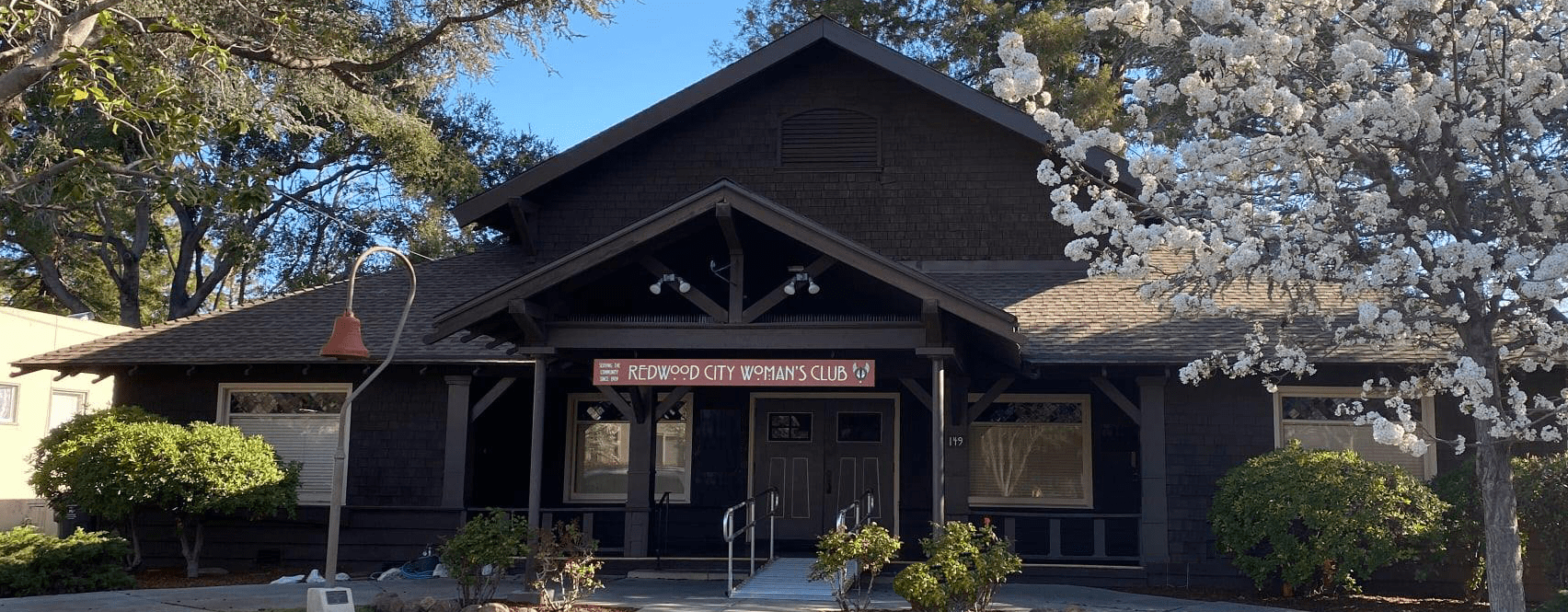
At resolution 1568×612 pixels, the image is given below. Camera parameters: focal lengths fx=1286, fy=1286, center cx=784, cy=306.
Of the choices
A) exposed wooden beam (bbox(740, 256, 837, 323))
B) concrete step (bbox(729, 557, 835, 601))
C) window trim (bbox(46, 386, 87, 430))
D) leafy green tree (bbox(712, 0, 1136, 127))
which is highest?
leafy green tree (bbox(712, 0, 1136, 127))

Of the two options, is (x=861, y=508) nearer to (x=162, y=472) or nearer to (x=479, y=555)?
(x=479, y=555)

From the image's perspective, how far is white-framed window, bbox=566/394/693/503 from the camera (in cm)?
1659

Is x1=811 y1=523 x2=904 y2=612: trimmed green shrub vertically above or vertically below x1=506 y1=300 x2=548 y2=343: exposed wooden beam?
below

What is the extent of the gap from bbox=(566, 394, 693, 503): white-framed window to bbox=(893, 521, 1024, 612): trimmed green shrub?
238 inches

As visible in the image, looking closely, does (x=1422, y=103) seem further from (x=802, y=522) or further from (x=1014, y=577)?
(x=802, y=522)

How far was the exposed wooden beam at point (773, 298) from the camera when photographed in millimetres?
11953

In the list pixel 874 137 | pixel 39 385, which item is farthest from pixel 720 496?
pixel 39 385

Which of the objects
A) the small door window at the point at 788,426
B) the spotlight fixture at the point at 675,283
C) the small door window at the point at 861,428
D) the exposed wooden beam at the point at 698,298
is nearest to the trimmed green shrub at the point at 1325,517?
the small door window at the point at 861,428

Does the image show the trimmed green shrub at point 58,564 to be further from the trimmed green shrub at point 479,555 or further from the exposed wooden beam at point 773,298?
the exposed wooden beam at point 773,298

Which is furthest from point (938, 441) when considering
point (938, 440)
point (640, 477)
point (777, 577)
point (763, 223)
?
point (640, 477)

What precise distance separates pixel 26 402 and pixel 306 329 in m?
10.6

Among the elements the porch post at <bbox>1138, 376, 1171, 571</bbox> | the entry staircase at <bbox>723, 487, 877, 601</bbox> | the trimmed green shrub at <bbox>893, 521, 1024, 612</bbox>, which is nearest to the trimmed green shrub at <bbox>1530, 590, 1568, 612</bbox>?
the porch post at <bbox>1138, 376, 1171, 571</bbox>

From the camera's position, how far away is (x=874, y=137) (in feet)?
55.5

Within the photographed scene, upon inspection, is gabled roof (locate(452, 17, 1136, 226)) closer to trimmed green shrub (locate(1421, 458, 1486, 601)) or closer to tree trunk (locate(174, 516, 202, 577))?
tree trunk (locate(174, 516, 202, 577))
